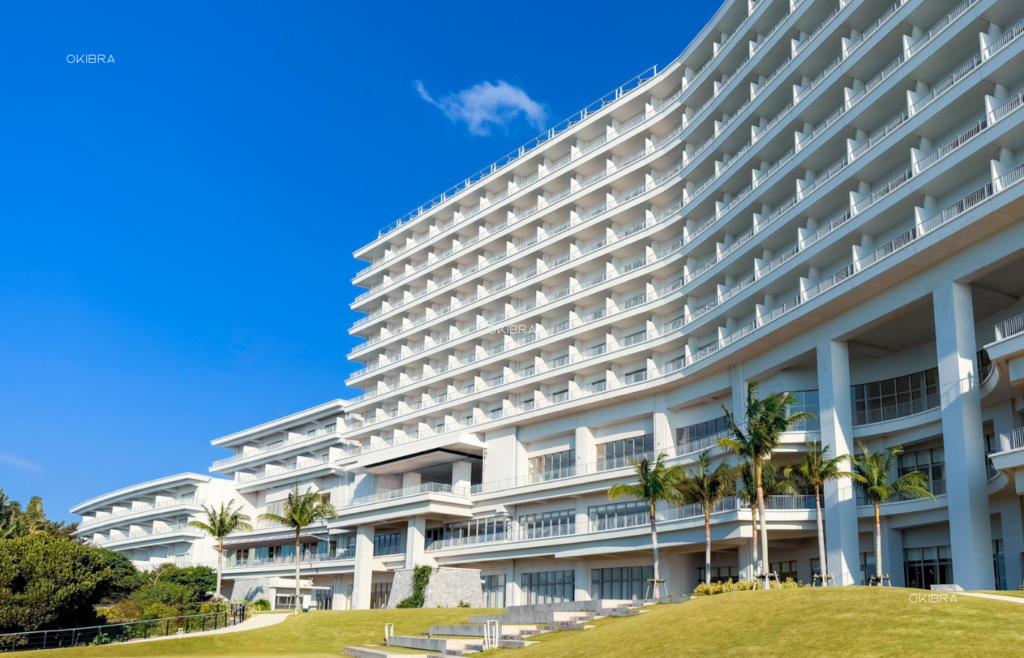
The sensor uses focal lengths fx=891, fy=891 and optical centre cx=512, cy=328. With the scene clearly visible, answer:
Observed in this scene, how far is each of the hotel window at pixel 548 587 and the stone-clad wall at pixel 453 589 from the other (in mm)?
4296

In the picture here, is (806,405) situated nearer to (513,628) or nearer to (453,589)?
(513,628)

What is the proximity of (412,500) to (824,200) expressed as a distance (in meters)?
36.8

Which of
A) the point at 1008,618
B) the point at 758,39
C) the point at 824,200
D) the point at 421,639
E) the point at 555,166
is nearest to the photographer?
the point at 1008,618

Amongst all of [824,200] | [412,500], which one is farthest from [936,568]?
[412,500]

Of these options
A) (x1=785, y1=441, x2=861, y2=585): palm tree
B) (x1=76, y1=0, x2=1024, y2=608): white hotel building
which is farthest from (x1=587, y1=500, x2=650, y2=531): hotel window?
(x1=785, y1=441, x2=861, y2=585): palm tree

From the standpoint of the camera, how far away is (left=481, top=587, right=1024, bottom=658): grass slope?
18172 mm

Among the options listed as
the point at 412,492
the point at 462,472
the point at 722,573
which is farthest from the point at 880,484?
the point at 412,492

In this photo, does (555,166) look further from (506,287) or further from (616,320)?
(616,320)

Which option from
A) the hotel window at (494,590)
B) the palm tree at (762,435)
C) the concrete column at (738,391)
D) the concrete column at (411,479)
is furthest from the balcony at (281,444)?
the palm tree at (762,435)

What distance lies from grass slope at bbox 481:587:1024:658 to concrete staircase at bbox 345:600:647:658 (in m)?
2.99

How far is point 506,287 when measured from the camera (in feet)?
241

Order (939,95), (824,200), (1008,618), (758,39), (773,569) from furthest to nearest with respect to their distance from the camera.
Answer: (758,39) → (773,569) → (824,200) → (939,95) → (1008,618)

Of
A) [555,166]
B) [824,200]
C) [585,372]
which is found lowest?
[585,372]

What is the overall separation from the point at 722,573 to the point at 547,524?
1445 cm
